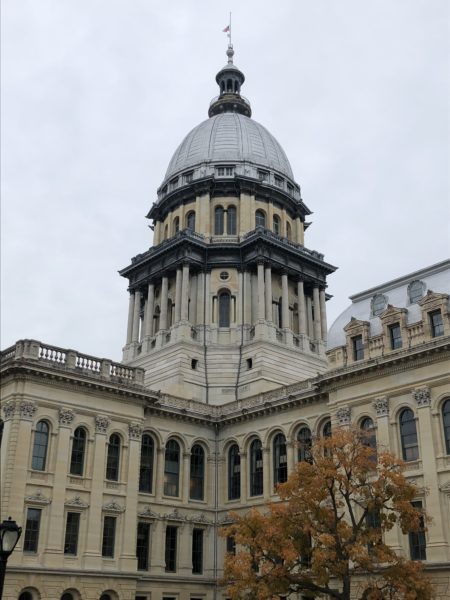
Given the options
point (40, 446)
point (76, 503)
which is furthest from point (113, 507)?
point (40, 446)

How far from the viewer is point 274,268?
70312mm

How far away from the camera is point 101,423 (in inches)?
1893

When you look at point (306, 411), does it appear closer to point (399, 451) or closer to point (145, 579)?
point (399, 451)

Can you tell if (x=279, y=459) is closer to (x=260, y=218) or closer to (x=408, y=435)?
(x=408, y=435)

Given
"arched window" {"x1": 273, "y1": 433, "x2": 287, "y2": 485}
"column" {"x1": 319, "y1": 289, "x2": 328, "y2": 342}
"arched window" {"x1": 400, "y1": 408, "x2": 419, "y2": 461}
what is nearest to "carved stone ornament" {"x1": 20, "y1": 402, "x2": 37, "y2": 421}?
"arched window" {"x1": 273, "y1": 433, "x2": 287, "y2": 485}

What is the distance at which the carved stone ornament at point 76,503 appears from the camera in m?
45.1

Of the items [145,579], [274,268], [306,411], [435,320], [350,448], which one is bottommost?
[145,579]

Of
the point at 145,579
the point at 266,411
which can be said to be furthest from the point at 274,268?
the point at 145,579

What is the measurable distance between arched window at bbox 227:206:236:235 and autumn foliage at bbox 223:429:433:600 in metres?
41.3

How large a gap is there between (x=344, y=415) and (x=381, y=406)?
9.70ft

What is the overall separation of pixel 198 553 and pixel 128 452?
10018 mm

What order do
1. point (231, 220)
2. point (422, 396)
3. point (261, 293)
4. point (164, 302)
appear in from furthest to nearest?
point (231, 220), point (164, 302), point (261, 293), point (422, 396)

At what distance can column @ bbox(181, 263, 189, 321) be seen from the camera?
66.9 m

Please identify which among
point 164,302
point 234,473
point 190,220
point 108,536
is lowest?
point 108,536
